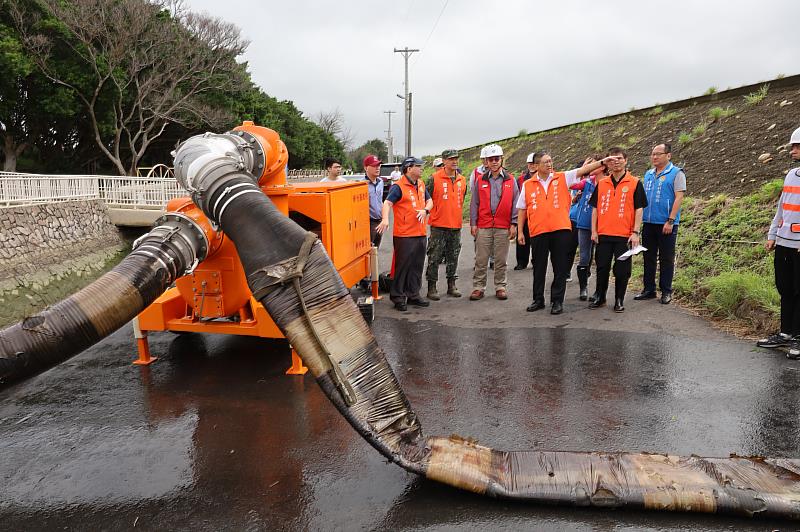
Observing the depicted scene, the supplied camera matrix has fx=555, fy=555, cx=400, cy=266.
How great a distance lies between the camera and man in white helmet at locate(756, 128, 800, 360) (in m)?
4.98

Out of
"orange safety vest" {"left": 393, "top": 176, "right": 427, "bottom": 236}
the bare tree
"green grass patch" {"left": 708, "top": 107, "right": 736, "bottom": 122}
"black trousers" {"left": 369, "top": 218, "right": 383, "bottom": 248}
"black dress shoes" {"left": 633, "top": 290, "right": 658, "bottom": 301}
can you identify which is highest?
the bare tree

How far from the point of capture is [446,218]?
7551mm

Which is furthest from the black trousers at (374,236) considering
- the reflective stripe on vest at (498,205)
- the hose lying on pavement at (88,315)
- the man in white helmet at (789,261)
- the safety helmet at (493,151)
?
the man in white helmet at (789,261)

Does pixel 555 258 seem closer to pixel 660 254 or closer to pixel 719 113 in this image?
pixel 660 254

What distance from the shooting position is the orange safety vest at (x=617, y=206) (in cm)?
646

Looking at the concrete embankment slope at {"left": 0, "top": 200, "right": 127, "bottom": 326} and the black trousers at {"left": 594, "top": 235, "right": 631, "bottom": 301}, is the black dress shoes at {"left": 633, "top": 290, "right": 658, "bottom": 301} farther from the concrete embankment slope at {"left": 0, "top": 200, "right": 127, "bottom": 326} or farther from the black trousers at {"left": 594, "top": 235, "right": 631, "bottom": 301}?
the concrete embankment slope at {"left": 0, "top": 200, "right": 127, "bottom": 326}

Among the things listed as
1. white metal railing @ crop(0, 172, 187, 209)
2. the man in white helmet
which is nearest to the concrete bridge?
white metal railing @ crop(0, 172, 187, 209)

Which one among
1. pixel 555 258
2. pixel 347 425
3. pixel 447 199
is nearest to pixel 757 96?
pixel 555 258

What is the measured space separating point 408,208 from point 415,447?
4.22 metres

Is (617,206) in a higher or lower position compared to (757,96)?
lower

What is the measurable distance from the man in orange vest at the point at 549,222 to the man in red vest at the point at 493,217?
0.44m

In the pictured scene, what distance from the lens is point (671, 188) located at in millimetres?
6699

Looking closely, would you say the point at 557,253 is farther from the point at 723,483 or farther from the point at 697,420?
the point at 723,483

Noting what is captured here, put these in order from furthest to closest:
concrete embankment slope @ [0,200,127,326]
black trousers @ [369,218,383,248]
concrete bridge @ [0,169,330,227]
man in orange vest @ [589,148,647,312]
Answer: concrete bridge @ [0,169,330,227], concrete embankment slope @ [0,200,127,326], black trousers @ [369,218,383,248], man in orange vest @ [589,148,647,312]
